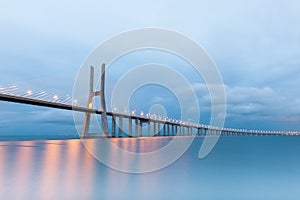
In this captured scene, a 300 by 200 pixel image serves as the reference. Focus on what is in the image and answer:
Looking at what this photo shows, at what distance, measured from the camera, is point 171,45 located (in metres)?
11.3

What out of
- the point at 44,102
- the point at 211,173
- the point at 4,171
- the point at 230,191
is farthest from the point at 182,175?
the point at 44,102

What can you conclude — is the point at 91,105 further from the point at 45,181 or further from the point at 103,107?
the point at 45,181

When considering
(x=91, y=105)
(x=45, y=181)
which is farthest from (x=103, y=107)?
(x=45, y=181)

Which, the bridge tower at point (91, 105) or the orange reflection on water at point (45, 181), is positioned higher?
the bridge tower at point (91, 105)

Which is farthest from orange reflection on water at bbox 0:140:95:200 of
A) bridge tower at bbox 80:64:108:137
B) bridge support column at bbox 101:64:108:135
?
bridge support column at bbox 101:64:108:135

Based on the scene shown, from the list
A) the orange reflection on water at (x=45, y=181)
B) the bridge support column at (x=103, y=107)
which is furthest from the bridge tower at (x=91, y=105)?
the orange reflection on water at (x=45, y=181)

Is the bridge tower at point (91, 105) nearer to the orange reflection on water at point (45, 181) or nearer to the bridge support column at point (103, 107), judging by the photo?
the bridge support column at point (103, 107)

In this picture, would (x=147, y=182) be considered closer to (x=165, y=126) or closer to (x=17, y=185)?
(x=17, y=185)

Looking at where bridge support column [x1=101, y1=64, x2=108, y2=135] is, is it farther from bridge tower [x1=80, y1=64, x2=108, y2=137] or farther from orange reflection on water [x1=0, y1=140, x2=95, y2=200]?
orange reflection on water [x1=0, y1=140, x2=95, y2=200]

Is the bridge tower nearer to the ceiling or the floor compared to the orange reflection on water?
nearer to the ceiling

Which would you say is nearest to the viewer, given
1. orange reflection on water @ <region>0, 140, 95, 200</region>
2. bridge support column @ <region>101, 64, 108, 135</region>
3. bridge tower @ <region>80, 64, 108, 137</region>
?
orange reflection on water @ <region>0, 140, 95, 200</region>

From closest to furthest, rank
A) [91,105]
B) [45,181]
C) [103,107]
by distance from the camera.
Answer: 1. [45,181]
2. [103,107]
3. [91,105]

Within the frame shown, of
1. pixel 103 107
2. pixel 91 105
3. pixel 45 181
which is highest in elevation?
pixel 91 105

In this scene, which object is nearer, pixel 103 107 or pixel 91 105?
pixel 103 107
